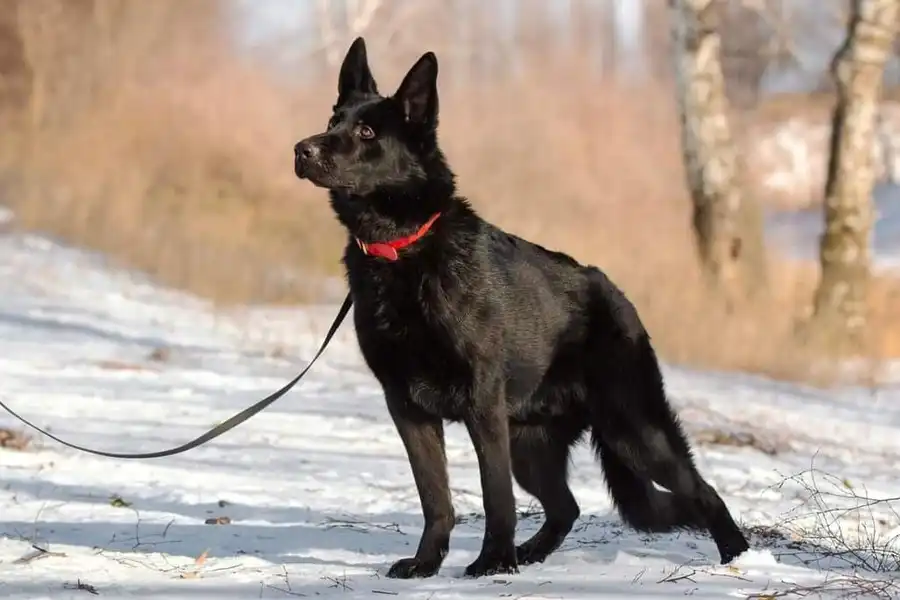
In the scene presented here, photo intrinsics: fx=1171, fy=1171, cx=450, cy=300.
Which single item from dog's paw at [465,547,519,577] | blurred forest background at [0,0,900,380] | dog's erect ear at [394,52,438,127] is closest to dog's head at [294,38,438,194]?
dog's erect ear at [394,52,438,127]

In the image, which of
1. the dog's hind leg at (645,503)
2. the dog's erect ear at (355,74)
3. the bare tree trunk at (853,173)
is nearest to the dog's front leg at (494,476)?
the dog's hind leg at (645,503)

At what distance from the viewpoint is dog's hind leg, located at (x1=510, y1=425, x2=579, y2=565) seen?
4152 millimetres

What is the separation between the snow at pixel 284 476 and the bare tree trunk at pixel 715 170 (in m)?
1.63

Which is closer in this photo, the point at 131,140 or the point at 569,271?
the point at 569,271

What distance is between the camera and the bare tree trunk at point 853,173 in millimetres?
10547

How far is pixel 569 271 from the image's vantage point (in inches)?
162

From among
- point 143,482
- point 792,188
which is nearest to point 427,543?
point 143,482

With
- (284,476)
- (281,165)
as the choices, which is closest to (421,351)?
(284,476)

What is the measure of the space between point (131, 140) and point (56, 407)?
32.2 feet

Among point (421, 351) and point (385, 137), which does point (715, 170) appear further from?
point (421, 351)

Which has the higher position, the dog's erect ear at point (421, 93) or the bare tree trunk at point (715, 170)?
the bare tree trunk at point (715, 170)

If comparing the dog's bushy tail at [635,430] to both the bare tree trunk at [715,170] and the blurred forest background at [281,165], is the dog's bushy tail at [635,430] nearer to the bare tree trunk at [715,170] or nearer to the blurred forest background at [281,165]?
the blurred forest background at [281,165]

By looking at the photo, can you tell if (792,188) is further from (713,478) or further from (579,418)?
(579,418)

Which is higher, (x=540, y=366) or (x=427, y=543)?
(x=540, y=366)
